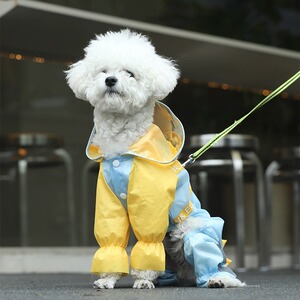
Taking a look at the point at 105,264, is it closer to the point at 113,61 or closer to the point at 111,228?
the point at 111,228

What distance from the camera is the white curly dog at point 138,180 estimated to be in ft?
10.7

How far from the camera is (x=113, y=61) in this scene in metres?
3.31

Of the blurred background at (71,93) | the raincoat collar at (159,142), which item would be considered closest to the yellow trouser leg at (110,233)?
the raincoat collar at (159,142)

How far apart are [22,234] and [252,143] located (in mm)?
1584

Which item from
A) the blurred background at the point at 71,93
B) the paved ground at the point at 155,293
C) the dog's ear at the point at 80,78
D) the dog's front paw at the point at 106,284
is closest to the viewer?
the paved ground at the point at 155,293

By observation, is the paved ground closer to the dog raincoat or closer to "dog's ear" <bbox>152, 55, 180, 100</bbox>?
the dog raincoat

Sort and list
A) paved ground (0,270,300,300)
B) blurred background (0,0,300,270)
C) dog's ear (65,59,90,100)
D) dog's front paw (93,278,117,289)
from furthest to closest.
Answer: blurred background (0,0,300,270) → dog's ear (65,59,90,100) → dog's front paw (93,278,117,289) → paved ground (0,270,300,300)

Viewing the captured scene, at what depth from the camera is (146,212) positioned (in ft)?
10.7

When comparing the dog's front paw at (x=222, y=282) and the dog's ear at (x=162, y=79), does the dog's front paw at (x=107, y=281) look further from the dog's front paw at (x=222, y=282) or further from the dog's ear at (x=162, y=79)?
the dog's ear at (x=162, y=79)

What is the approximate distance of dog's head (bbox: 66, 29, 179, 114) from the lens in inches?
129

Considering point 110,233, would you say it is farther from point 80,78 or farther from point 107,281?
point 80,78

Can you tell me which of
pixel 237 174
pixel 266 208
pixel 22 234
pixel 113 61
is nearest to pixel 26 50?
pixel 22 234

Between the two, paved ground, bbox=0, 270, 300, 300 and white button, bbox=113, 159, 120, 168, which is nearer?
paved ground, bbox=0, 270, 300, 300

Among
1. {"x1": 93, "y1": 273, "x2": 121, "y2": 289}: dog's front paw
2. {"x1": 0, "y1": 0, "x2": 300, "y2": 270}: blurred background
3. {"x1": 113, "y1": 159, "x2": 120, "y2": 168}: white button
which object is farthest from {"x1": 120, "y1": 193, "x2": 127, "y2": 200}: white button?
{"x1": 0, "y1": 0, "x2": 300, "y2": 270}: blurred background
